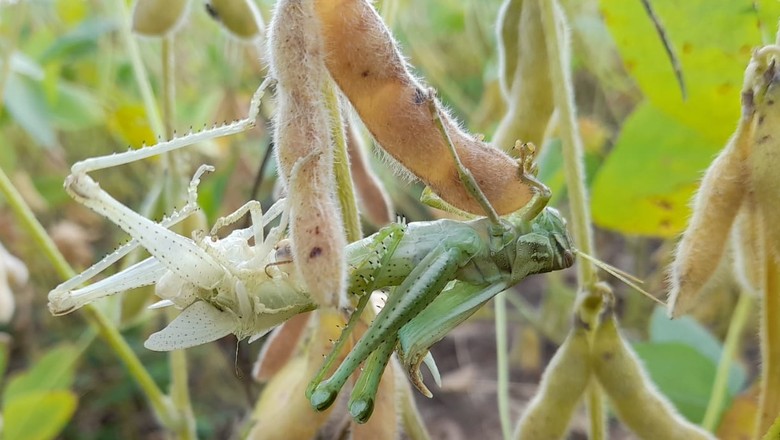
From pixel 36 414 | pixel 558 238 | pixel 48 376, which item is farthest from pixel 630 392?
pixel 48 376

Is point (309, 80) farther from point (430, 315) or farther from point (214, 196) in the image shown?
point (214, 196)

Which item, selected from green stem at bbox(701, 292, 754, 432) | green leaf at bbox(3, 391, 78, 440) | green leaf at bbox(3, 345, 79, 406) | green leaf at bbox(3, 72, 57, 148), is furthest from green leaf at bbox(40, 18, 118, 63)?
green stem at bbox(701, 292, 754, 432)

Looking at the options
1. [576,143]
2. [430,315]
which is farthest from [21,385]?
[576,143]

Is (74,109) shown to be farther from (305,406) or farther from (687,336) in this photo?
(687,336)

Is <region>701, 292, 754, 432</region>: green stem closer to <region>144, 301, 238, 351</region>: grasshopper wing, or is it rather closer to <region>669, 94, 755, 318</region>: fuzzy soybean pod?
<region>669, 94, 755, 318</region>: fuzzy soybean pod

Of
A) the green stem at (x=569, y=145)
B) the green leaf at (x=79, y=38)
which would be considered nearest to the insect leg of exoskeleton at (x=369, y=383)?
the green stem at (x=569, y=145)

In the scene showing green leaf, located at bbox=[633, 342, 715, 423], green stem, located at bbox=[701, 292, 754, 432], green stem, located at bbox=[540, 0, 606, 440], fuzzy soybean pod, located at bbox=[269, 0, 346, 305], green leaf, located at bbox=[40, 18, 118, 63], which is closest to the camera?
fuzzy soybean pod, located at bbox=[269, 0, 346, 305]
